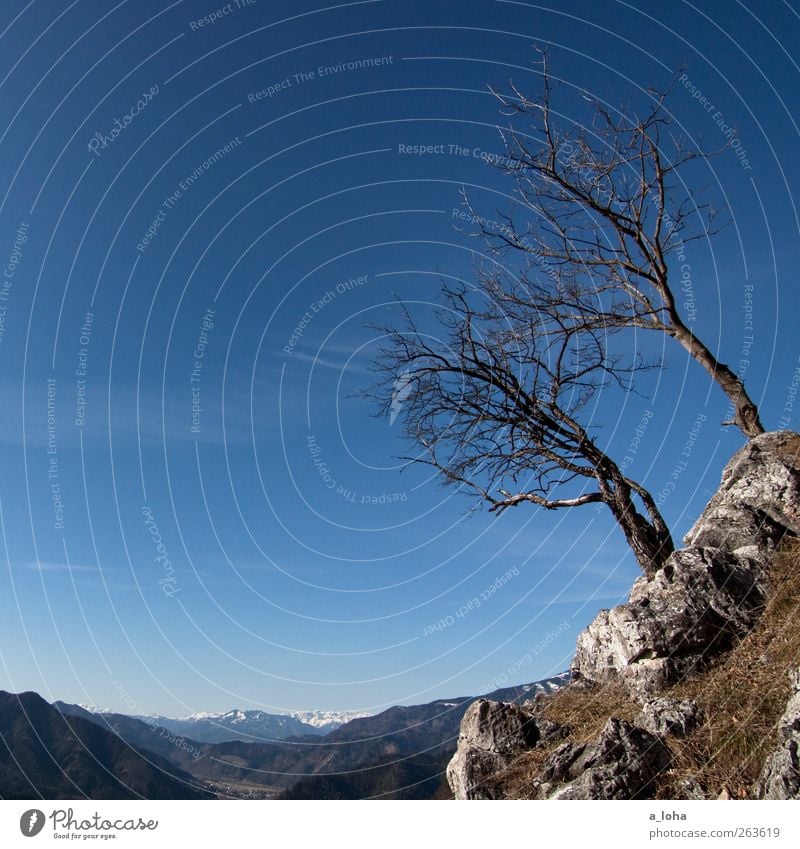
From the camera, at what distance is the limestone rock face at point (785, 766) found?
5562mm

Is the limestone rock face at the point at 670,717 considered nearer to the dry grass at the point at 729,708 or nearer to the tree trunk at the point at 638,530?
the dry grass at the point at 729,708

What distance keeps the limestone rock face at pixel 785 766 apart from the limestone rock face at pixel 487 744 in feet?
10.5

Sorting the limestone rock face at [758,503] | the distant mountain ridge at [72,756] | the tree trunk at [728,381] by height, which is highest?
the tree trunk at [728,381]

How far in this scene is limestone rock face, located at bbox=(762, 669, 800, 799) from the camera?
18.2ft

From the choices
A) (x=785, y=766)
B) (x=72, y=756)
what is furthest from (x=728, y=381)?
(x=72, y=756)

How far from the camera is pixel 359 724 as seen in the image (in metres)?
104

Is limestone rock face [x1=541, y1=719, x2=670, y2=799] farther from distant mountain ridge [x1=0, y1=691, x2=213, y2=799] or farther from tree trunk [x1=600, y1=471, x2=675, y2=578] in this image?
distant mountain ridge [x1=0, y1=691, x2=213, y2=799]

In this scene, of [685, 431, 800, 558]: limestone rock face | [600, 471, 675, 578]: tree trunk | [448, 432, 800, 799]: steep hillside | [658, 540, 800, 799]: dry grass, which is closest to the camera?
[658, 540, 800, 799]: dry grass

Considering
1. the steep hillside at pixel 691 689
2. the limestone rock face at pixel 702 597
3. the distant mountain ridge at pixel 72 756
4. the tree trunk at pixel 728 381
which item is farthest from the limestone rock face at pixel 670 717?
the distant mountain ridge at pixel 72 756

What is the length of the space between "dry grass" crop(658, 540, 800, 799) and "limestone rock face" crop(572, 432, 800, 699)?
0.31 metres

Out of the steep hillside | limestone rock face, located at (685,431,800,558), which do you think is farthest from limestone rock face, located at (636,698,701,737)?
limestone rock face, located at (685,431,800,558)

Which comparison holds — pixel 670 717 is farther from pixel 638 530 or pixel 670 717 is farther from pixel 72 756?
pixel 72 756
